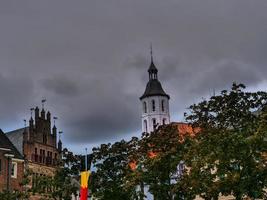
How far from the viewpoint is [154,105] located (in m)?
123

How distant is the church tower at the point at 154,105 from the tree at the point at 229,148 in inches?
3410

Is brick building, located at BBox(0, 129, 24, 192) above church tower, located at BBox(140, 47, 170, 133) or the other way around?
the other way around

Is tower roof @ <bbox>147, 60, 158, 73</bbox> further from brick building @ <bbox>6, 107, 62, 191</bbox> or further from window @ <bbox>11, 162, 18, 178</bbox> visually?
window @ <bbox>11, 162, 18, 178</bbox>

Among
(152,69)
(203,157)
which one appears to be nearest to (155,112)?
(152,69)

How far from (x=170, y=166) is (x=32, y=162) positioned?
114ft

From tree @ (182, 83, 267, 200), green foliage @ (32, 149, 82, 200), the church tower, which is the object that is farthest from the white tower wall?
tree @ (182, 83, 267, 200)

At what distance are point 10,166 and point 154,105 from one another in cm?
6292

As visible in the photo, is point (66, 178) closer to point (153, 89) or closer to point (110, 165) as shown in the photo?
point (110, 165)

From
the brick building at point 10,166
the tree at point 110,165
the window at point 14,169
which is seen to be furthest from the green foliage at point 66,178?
the window at point 14,169

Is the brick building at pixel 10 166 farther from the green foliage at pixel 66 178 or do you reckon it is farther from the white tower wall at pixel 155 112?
the white tower wall at pixel 155 112

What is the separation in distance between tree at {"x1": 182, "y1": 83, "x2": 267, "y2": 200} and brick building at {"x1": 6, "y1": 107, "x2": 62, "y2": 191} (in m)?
35.4

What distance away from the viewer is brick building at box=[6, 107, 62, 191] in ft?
224

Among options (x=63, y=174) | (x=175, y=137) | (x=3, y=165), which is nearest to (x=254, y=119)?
(x=175, y=137)

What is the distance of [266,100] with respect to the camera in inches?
1336
